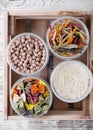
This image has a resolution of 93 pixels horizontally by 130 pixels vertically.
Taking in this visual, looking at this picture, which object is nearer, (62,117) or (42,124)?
(62,117)

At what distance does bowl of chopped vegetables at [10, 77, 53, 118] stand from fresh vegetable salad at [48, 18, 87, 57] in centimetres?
13

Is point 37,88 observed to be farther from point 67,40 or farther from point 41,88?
point 67,40

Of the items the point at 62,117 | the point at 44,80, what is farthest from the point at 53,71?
the point at 62,117

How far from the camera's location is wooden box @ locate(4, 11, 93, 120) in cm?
104

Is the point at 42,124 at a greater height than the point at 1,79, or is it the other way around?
the point at 1,79

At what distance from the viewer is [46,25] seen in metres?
1.11

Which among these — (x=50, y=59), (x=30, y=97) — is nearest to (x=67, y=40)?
(x=50, y=59)

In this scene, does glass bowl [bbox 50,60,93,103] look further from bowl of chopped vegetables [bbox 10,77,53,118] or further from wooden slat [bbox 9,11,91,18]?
wooden slat [bbox 9,11,91,18]

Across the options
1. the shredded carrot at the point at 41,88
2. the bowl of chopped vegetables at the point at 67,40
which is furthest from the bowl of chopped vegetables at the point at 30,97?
the bowl of chopped vegetables at the point at 67,40

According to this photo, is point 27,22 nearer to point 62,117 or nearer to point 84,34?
point 84,34

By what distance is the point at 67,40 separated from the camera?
1021 mm

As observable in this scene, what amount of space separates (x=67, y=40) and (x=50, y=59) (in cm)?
12

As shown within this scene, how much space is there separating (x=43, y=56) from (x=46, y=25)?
0.47ft

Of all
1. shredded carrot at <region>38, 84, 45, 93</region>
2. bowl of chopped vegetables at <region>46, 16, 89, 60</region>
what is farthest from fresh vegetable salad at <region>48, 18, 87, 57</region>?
shredded carrot at <region>38, 84, 45, 93</region>
